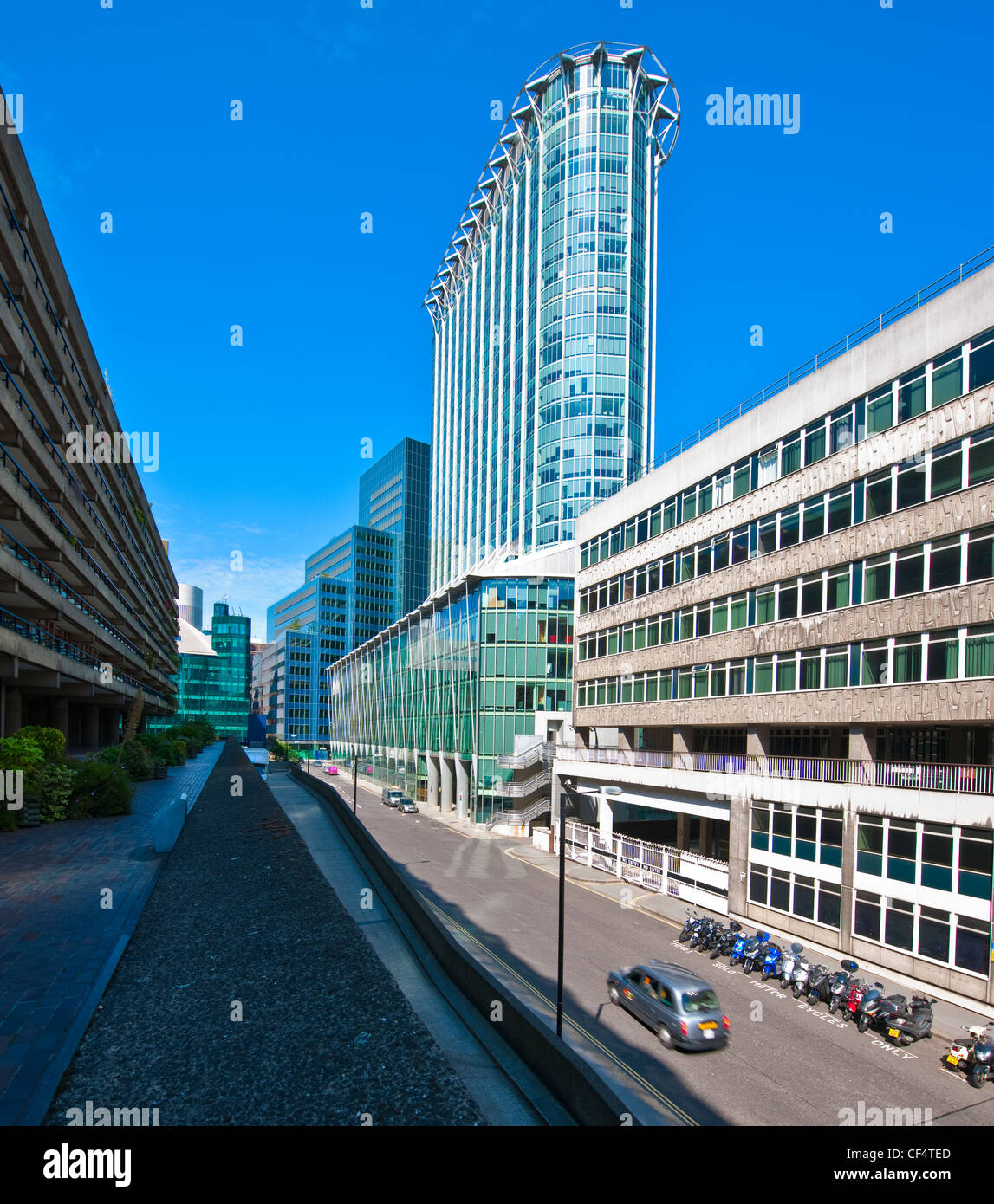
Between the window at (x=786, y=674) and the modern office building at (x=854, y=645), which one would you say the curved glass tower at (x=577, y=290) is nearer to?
the modern office building at (x=854, y=645)

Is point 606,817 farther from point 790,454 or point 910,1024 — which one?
point 910,1024

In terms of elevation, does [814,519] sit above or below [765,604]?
above

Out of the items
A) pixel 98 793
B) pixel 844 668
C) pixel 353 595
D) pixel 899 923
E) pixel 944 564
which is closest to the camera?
pixel 944 564

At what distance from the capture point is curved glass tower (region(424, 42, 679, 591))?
94.7 metres

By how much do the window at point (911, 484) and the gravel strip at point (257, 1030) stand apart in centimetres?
2043

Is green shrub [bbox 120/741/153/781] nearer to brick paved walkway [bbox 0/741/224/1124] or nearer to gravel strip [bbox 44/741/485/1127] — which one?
brick paved walkway [bbox 0/741/224/1124]

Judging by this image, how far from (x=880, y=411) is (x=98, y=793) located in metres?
35.7

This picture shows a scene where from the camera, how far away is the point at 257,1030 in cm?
1245

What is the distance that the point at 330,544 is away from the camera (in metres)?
178

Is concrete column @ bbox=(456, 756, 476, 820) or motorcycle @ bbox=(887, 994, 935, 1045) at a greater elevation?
motorcycle @ bbox=(887, 994, 935, 1045)

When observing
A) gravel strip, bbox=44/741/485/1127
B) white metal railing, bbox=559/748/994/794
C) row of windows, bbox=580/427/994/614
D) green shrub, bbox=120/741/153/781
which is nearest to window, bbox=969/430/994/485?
row of windows, bbox=580/427/994/614

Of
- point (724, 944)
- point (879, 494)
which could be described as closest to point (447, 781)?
point (724, 944)

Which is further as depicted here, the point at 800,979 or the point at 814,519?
the point at 814,519

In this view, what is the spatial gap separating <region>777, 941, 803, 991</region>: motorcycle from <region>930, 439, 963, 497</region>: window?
47.0 feet
